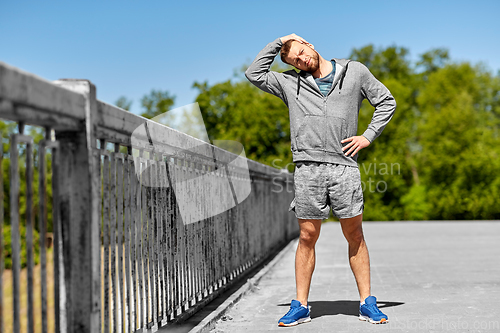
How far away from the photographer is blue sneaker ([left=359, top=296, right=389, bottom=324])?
12.2 feet

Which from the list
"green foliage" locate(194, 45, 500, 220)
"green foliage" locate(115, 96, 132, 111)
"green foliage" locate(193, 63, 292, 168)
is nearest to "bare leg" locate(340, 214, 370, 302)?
"green foliage" locate(194, 45, 500, 220)

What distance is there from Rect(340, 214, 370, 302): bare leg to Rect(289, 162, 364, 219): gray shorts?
4.7 inches

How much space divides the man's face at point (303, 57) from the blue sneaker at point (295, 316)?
5.30 feet

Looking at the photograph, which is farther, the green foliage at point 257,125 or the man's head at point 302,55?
the green foliage at point 257,125

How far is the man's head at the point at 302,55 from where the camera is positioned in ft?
12.6

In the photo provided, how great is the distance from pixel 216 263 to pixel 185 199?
107 cm

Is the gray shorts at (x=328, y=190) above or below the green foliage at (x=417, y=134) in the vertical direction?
below

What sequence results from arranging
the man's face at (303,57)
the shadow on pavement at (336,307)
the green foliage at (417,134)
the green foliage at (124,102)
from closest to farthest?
the man's face at (303,57), the shadow on pavement at (336,307), the green foliage at (417,134), the green foliage at (124,102)

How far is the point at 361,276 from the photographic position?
392 centimetres

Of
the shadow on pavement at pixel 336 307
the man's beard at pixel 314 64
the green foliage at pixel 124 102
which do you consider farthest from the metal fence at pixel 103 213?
the green foliage at pixel 124 102

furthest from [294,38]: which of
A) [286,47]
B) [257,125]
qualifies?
[257,125]

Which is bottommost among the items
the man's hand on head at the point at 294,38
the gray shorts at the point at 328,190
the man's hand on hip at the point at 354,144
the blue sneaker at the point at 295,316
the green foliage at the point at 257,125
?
the blue sneaker at the point at 295,316

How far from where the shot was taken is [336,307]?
14.5 feet

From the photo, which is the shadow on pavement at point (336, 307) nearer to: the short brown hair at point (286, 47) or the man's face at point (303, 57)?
Answer: the man's face at point (303, 57)
